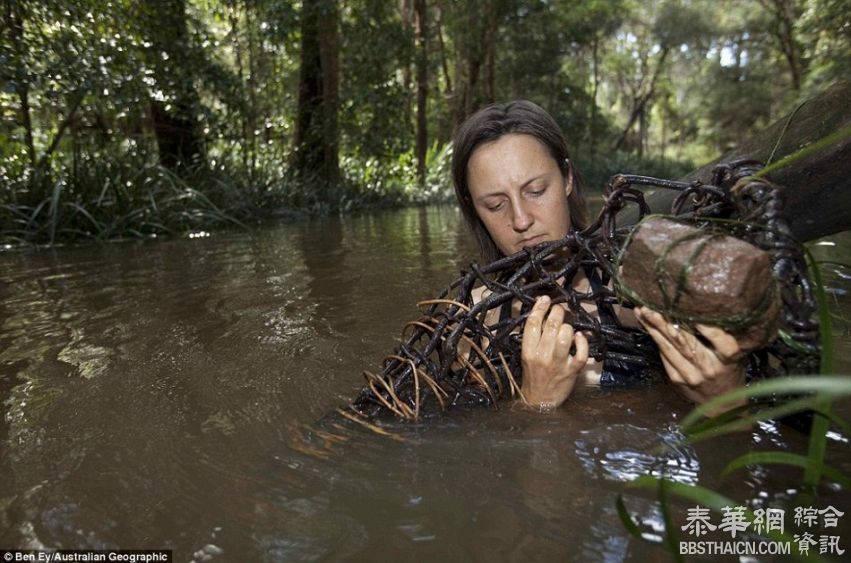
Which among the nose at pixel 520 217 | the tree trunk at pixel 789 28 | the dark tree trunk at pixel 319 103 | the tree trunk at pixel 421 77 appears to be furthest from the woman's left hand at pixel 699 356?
the tree trunk at pixel 789 28

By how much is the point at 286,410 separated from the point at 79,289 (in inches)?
104

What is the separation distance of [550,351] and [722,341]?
488 millimetres

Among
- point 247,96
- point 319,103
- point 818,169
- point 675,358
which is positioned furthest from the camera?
point 319,103

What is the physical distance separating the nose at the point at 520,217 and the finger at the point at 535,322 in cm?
48

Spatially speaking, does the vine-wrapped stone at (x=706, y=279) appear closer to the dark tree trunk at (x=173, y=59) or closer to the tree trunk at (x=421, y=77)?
the dark tree trunk at (x=173, y=59)

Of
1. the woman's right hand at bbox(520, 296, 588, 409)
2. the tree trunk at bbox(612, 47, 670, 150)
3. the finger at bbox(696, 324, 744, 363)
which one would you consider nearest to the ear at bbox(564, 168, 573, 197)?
the woman's right hand at bbox(520, 296, 588, 409)

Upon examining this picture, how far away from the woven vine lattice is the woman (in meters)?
0.08

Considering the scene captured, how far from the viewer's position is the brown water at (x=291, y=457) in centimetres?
112

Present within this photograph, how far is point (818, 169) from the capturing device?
1901mm

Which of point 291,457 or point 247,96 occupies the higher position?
point 247,96

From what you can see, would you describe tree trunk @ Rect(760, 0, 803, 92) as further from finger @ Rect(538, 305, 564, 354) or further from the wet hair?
finger @ Rect(538, 305, 564, 354)

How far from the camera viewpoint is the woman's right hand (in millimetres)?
1609

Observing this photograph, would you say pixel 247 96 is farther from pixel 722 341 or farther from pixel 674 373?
pixel 722 341

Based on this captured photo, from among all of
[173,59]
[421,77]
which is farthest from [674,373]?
[421,77]
